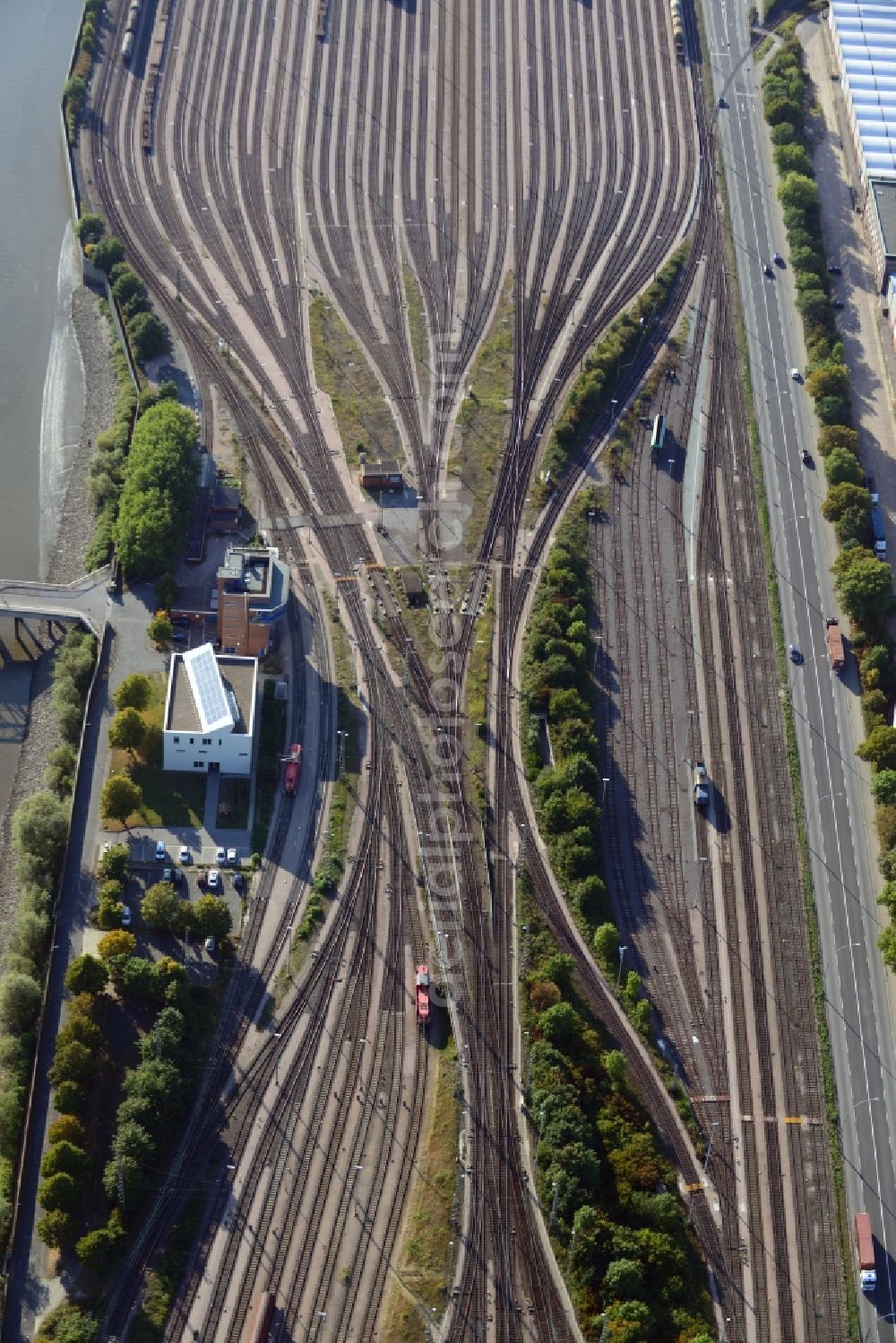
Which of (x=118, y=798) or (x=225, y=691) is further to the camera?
(x=225, y=691)

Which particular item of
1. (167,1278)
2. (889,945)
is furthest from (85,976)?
(889,945)

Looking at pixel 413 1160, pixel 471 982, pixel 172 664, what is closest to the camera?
pixel 413 1160

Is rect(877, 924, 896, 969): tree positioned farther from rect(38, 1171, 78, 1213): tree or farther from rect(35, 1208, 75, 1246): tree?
rect(35, 1208, 75, 1246): tree

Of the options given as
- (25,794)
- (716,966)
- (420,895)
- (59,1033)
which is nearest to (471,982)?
(420,895)

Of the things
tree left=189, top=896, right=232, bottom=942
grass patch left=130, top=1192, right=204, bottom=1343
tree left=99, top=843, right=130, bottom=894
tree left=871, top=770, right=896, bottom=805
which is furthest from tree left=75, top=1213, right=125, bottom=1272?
tree left=871, top=770, right=896, bottom=805

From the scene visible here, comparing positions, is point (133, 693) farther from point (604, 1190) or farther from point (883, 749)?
point (883, 749)

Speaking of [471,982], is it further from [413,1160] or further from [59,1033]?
[59,1033]

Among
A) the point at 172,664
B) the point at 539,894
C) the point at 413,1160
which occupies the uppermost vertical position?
the point at 172,664
